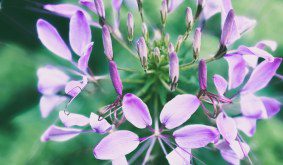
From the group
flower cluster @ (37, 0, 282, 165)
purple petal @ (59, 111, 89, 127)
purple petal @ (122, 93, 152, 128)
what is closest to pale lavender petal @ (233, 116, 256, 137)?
flower cluster @ (37, 0, 282, 165)

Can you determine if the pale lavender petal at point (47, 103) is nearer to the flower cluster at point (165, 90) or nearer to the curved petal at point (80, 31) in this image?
the flower cluster at point (165, 90)

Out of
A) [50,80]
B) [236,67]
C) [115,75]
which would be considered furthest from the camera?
[50,80]

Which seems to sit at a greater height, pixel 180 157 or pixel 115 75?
pixel 115 75

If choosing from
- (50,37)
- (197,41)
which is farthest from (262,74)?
(50,37)

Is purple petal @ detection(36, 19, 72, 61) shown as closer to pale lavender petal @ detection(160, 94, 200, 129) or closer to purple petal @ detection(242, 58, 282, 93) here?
pale lavender petal @ detection(160, 94, 200, 129)

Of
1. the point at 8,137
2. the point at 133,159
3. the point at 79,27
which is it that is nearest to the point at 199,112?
the point at 133,159

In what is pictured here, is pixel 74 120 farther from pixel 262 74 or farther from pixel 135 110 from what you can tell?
pixel 262 74

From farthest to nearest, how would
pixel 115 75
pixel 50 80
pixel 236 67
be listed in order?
1. pixel 50 80
2. pixel 236 67
3. pixel 115 75
